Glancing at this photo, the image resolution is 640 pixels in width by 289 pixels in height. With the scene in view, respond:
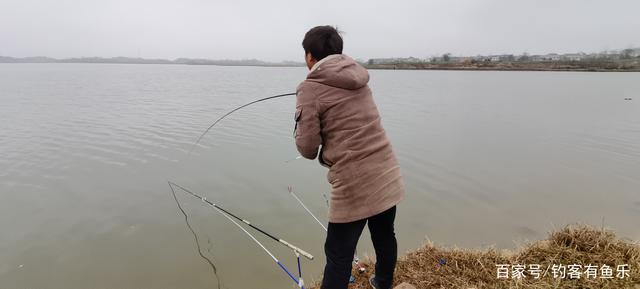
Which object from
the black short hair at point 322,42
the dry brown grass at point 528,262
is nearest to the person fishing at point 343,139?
the black short hair at point 322,42

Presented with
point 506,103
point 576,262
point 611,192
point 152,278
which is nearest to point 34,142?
point 152,278

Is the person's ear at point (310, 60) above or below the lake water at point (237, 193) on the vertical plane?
above

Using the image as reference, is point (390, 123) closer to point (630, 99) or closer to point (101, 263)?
point (101, 263)

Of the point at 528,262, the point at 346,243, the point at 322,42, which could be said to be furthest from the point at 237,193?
the point at 322,42

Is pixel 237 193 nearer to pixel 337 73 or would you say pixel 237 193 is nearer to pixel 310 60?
pixel 310 60

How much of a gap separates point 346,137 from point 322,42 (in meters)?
0.49

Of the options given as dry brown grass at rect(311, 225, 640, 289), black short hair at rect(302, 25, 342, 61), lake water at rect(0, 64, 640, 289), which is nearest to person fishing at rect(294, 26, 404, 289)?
black short hair at rect(302, 25, 342, 61)

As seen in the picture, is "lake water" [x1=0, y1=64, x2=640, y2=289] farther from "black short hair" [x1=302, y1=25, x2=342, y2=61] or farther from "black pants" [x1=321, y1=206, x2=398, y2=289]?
"black short hair" [x1=302, y1=25, x2=342, y2=61]

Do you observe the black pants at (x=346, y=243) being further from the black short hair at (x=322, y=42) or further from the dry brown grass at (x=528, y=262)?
the black short hair at (x=322, y=42)

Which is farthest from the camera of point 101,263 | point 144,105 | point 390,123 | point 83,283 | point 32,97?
point 32,97

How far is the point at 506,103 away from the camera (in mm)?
16688

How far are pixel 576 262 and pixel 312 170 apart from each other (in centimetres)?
416

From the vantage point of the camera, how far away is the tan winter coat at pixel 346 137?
1683 mm

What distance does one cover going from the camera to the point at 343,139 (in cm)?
176
